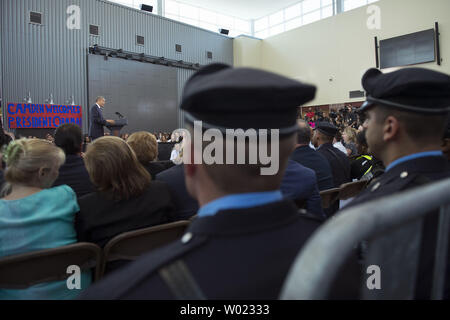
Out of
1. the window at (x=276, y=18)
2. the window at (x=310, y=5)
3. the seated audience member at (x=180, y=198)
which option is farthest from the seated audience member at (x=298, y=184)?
the window at (x=276, y=18)

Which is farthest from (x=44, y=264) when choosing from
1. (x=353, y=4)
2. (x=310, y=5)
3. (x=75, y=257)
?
(x=310, y=5)

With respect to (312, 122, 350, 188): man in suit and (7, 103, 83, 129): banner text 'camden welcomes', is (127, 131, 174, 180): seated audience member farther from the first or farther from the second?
(7, 103, 83, 129): banner text 'camden welcomes'

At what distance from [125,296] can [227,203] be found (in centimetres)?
23

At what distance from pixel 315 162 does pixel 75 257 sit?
1917 mm

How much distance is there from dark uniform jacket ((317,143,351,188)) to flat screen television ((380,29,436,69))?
28.9 feet

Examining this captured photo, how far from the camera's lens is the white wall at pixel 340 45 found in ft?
32.1

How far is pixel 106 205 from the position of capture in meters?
1.48

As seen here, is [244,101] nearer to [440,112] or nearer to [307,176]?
[440,112]

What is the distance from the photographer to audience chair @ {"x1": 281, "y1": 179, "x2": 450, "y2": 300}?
1.06 ft

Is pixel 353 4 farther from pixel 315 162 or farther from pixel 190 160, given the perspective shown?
pixel 190 160

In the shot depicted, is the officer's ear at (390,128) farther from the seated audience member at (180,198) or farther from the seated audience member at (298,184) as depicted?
the seated audience member at (180,198)

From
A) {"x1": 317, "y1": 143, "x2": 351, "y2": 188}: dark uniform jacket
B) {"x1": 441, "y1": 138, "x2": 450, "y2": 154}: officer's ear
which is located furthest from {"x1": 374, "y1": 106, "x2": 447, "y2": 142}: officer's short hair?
{"x1": 317, "y1": 143, "x2": 351, "y2": 188}: dark uniform jacket

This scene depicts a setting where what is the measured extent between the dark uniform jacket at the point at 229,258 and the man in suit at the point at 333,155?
8.41ft

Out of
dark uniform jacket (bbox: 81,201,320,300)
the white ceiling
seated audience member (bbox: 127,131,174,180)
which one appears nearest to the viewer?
dark uniform jacket (bbox: 81,201,320,300)
